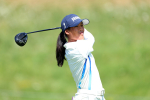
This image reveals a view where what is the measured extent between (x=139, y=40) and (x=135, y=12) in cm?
162

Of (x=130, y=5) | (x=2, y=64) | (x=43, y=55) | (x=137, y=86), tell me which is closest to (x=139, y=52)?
(x=137, y=86)

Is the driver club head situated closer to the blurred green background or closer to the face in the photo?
Answer: the face

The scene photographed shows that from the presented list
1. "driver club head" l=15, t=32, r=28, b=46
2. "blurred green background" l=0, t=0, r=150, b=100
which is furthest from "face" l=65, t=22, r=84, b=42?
"blurred green background" l=0, t=0, r=150, b=100

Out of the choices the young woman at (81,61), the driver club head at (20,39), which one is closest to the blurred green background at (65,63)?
the driver club head at (20,39)

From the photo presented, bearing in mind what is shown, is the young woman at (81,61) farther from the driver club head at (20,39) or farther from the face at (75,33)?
the driver club head at (20,39)

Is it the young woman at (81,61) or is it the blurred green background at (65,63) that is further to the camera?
the blurred green background at (65,63)

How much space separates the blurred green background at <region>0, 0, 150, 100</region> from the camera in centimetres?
961

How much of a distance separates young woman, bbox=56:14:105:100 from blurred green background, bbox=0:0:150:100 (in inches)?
214

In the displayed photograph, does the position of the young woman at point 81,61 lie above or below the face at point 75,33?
below

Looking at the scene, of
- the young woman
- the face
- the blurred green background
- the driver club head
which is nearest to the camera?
the young woman

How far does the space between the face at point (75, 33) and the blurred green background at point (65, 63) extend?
18.1ft

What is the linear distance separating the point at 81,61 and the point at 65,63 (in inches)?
292

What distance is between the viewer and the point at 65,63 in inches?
422

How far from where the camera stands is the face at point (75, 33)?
3.45 metres
